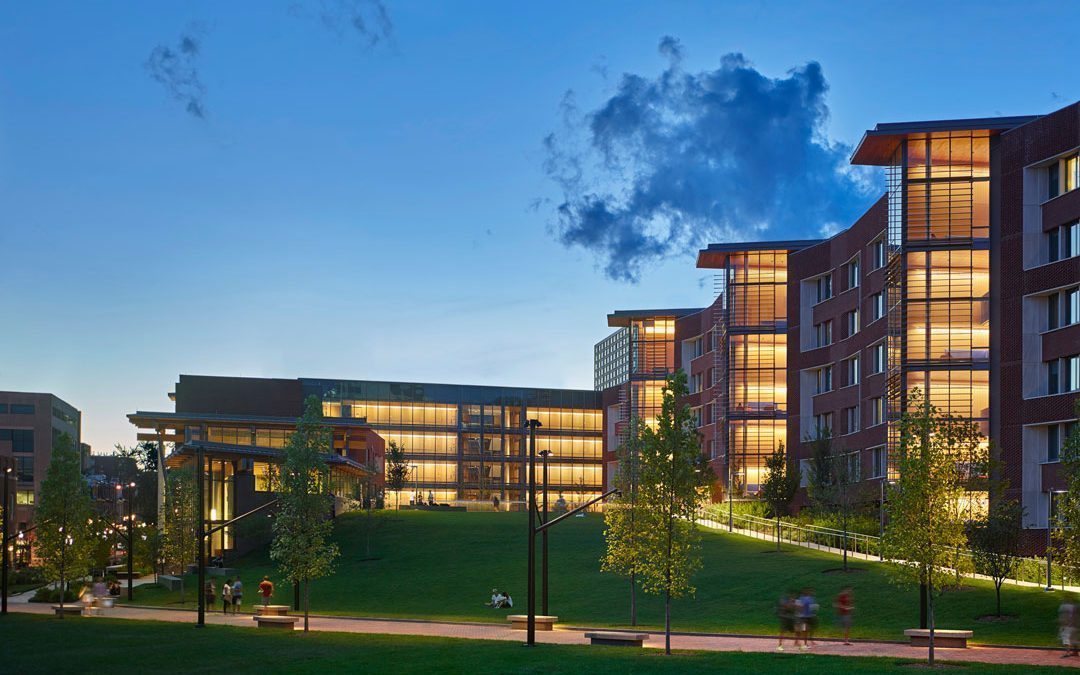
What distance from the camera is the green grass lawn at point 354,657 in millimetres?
29469

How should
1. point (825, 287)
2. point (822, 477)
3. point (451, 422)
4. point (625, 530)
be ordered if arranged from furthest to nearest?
1. point (451, 422)
2. point (825, 287)
3. point (822, 477)
4. point (625, 530)

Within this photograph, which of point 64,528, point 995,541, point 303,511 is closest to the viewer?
point 995,541

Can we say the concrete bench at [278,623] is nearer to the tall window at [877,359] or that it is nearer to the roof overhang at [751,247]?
the tall window at [877,359]

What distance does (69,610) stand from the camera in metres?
55.4

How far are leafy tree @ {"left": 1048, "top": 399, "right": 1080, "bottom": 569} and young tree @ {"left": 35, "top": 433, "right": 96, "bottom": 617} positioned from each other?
4442cm

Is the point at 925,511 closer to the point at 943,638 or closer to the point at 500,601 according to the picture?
the point at 943,638

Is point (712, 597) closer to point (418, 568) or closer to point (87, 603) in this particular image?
point (418, 568)

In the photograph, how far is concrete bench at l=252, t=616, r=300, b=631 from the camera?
43.4 metres

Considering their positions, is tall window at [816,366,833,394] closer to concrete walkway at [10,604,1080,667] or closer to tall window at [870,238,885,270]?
tall window at [870,238,885,270]

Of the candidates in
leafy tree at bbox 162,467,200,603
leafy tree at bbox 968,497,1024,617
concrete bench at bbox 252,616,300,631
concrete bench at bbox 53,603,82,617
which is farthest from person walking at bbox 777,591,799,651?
leafy tree at bbox 162,467,200,603

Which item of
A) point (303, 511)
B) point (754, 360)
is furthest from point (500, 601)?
point (754, 360)

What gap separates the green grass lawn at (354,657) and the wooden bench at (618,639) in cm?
109

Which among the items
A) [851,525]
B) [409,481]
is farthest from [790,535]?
[409,481]

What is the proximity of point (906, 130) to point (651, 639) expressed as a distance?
3183 cm
